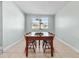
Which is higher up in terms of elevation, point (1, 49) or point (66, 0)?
point (66, 0)

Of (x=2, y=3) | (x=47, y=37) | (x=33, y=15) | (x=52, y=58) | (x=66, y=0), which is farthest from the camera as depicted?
(x=33, y=15)

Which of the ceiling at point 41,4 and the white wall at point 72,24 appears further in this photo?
the ceiling at point 41,4

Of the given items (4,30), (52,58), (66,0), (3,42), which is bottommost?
(52,58)

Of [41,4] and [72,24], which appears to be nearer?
[72,24]

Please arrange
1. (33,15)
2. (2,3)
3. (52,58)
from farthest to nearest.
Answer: (33,15), (2,3), (52,58)

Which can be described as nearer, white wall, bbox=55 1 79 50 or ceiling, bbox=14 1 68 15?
white wall, bbox=55 1 79 50

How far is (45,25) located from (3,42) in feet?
27.2

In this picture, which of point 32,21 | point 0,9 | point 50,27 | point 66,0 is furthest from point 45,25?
point 0,9

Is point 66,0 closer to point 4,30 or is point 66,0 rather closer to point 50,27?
point 4,30

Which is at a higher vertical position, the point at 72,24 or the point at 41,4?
the point at 41,4

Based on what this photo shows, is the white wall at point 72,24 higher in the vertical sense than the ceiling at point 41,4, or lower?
lower

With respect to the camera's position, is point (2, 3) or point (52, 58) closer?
point (52, 58)

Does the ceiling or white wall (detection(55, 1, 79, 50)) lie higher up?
the ceiling

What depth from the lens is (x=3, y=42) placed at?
4930mm
